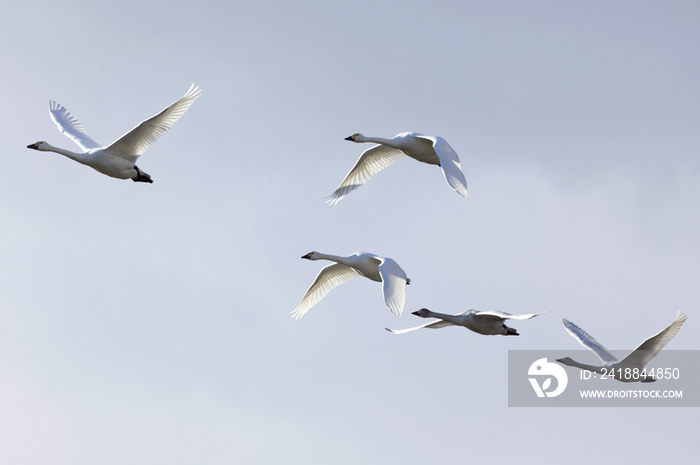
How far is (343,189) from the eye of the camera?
32594 millimetres

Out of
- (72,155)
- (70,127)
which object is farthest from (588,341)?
(70,127)

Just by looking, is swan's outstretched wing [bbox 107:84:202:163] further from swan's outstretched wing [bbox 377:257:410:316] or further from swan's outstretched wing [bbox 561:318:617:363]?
swan's outstretched wing [bbox 561:318:617:363]

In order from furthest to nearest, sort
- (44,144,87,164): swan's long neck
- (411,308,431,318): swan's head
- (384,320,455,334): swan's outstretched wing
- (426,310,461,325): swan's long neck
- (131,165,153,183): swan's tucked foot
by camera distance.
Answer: (131,165,153,183): swan's tucked foot
(44,144,87,164): swan's long neck
(411,308,431,318): swan's head
(384,320,455,334): swan's outstretched wing
(426,310,461,325): swan's long neck

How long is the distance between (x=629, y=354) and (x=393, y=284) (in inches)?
323

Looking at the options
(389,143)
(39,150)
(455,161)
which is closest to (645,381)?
(455,161)

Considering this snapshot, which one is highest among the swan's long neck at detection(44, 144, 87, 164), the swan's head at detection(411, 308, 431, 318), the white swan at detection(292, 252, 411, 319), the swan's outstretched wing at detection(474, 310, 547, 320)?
the swan's long neck at detection(44, 144, 87, 164)

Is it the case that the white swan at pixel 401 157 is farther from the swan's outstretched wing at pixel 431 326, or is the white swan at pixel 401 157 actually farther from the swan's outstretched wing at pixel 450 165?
the swan's outstretched wing at pixel 431 326

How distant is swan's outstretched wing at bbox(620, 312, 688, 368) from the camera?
81.6 ft

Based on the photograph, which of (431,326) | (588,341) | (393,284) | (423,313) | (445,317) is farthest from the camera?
(588,341)

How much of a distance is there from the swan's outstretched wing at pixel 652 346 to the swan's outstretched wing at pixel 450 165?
23.9ft

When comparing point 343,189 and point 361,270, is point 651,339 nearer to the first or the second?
point 361,270

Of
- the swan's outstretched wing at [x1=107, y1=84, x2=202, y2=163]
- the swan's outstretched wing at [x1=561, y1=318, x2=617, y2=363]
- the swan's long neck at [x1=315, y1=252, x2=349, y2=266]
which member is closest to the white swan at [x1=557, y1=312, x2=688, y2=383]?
the swan's outstretched wing at [x1=561, y1=318, x2=617, y2=363]

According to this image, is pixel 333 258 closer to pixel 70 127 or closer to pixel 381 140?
pixel 381 140

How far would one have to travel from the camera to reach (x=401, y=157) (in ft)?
108
